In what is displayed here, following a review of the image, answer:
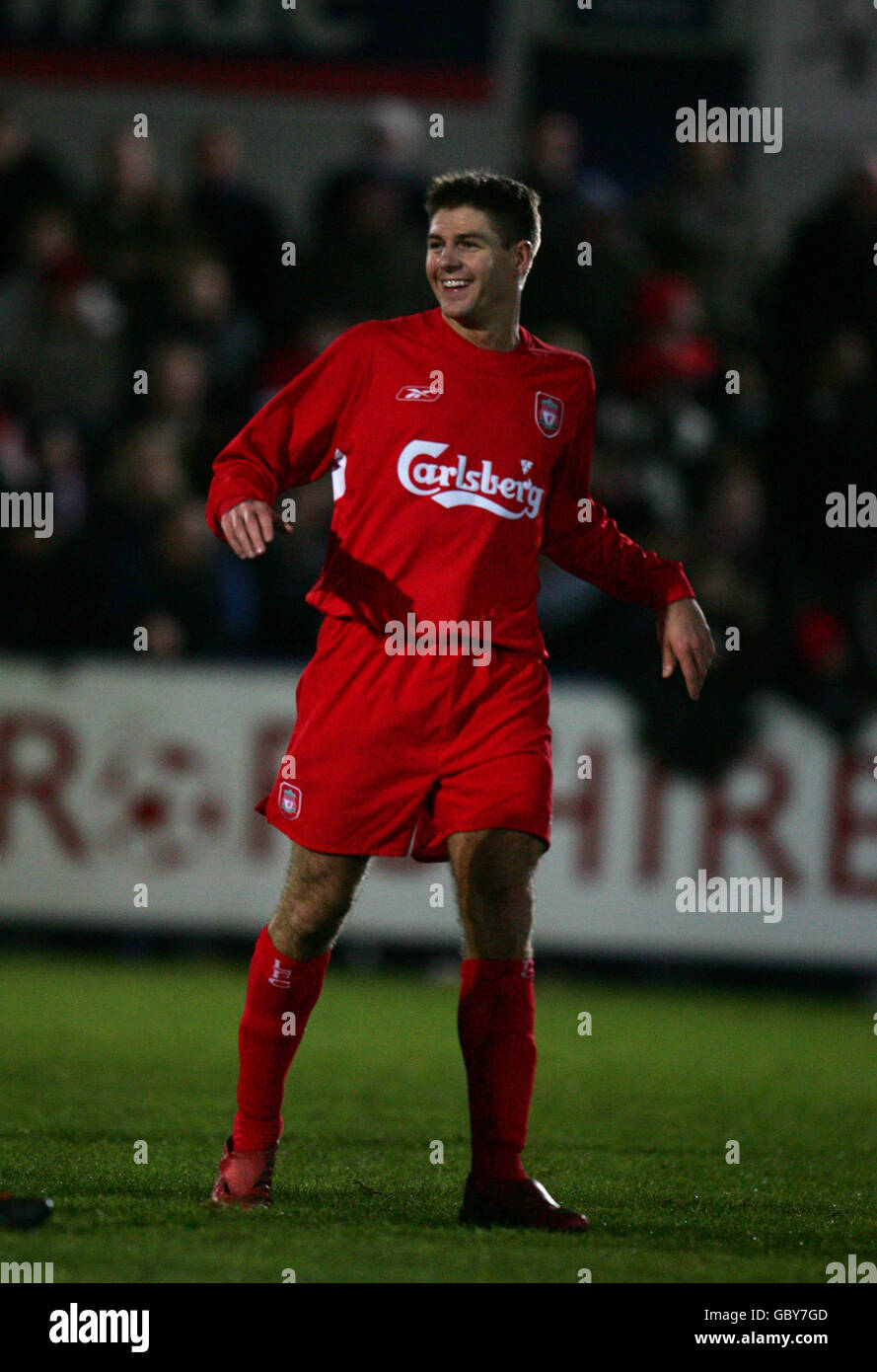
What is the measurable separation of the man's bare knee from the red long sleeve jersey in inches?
20.9

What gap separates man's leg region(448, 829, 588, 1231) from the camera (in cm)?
436

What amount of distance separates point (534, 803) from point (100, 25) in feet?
36.5

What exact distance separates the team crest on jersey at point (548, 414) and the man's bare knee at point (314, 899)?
105 cm

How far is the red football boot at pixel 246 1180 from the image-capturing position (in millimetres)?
4348

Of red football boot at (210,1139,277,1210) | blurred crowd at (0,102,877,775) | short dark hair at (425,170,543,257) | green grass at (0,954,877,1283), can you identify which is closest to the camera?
green grass at (0,954,877,1283)

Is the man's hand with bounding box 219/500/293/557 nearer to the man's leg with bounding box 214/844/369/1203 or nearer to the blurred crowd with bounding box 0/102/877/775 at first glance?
the man's leg with bounding box 214/844/369/1203

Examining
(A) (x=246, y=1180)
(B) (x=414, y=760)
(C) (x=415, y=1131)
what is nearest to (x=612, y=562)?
(B) (x=414, y=760)

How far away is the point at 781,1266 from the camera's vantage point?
3.96 metres
